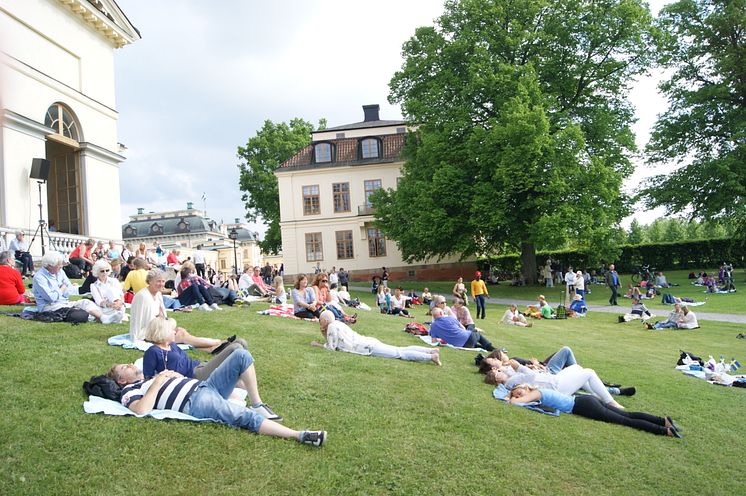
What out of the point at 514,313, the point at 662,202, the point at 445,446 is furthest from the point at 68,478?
the point at 662,202

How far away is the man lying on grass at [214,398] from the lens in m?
6.16

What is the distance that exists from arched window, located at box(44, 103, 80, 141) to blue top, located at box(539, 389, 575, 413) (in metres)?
22.5

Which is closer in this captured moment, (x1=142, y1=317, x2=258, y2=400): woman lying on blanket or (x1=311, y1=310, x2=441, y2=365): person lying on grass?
(x1=142, y1=317, x2=258, y2=400): woman lying on blanket

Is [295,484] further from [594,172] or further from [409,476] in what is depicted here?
[594,172]

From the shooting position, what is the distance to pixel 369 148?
45406 millimetres

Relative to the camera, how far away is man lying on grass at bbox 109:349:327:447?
6160mm

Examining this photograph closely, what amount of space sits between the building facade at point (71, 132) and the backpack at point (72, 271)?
2.40 meters

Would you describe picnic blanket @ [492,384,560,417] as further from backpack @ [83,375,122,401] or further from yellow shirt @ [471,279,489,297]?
yellow shirt @ [471,279,489,297]

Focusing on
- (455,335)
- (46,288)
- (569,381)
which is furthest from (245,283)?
(569,381)

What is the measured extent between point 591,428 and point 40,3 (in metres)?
25.3

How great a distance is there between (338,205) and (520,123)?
70.1 feet

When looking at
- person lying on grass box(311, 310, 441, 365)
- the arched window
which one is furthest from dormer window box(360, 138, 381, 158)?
person lying on grass box(311, 310, 441, 365)

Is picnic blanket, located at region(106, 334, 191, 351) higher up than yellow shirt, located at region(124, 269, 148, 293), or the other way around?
yellow shirt, located at region(124, 269, 148, 293)

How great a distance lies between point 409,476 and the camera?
5684mm
